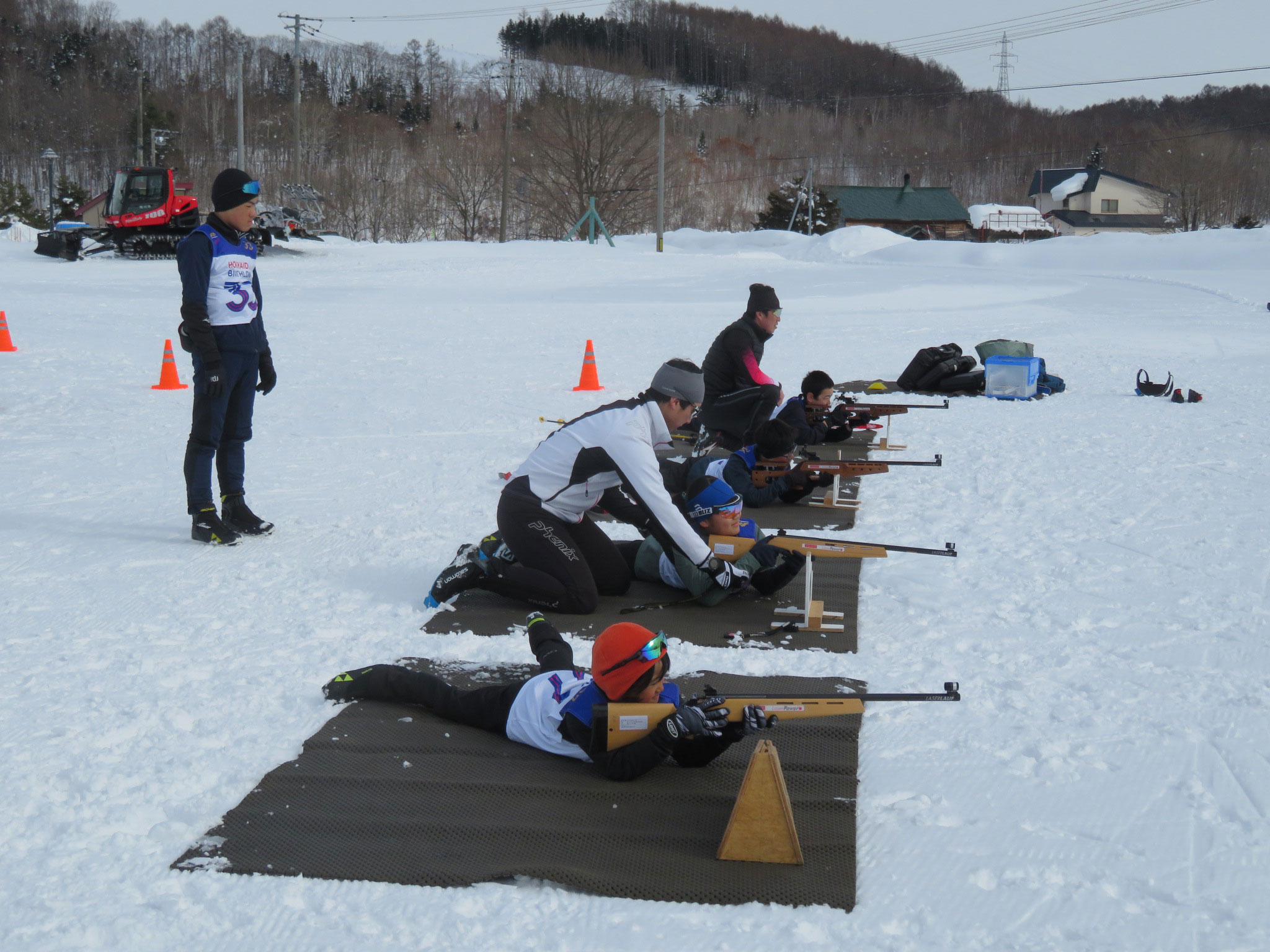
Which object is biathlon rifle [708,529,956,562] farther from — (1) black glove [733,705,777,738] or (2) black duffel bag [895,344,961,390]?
(2) black duffel bag [895,344,961,390]

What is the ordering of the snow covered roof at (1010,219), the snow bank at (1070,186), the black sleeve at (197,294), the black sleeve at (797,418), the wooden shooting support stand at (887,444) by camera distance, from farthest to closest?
the snow bank at (1070,186)
the snow covered roof at (1010,219)
the wooden shooting support stand at (887,444)
the black sleeve at (797,418)
the black sleeve at (197,294)

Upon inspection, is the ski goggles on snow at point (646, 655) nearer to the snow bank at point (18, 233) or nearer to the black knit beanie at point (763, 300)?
the black knit beanie at point (763, 300)

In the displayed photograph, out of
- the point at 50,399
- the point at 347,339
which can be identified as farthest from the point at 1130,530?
the point at 347,339

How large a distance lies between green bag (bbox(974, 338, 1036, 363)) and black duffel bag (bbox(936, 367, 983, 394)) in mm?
658

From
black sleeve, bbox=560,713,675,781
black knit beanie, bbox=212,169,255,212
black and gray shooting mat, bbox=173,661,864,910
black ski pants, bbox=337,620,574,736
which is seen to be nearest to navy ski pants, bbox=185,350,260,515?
black knit beanie, bbox=212,169,255,212

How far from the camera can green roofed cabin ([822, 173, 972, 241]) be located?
5919 centimetres

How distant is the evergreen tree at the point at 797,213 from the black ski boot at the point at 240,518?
4339 centimetres

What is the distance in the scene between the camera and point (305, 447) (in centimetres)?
795

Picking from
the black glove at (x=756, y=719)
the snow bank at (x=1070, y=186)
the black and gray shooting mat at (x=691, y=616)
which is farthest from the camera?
the snow bank at (x=1070, y=186)

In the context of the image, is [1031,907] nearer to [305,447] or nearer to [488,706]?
[488,706]

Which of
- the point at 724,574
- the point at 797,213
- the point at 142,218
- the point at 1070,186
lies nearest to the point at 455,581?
the point at 724,574

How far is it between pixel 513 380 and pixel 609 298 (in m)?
10.1

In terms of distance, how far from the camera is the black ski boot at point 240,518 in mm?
5609

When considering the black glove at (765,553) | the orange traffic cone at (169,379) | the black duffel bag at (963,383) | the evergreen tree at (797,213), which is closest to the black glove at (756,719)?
the black glove at (765,553)
